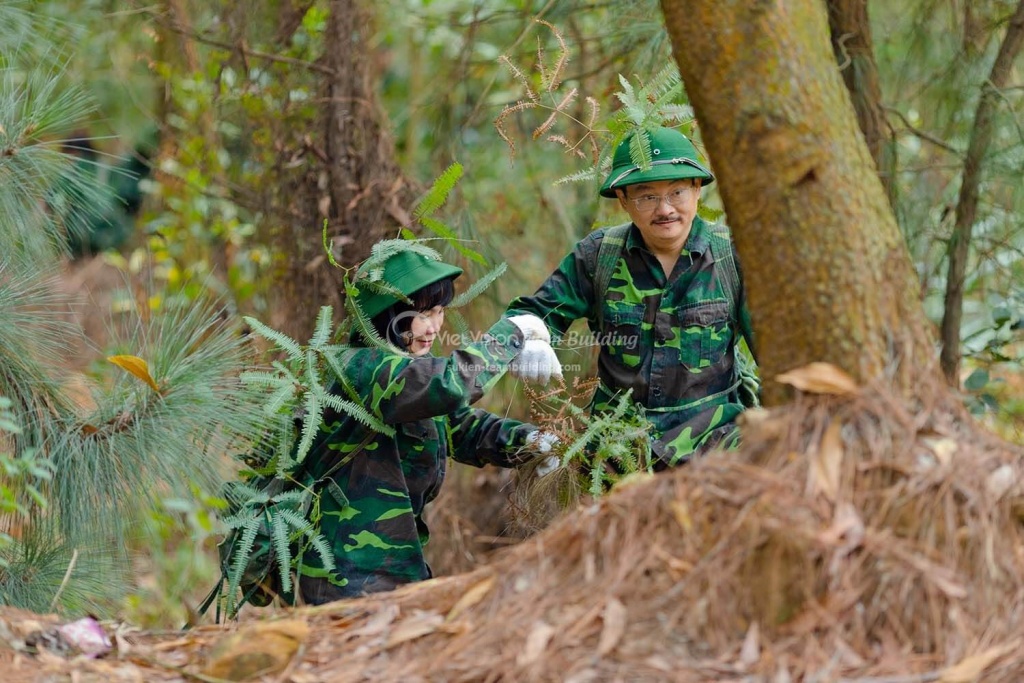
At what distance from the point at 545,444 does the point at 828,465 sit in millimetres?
1223

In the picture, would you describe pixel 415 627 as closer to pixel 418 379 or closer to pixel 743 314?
pixel 418 379

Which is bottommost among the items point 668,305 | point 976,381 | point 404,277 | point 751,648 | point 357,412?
point 976,381

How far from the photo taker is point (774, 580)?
188 centimetres

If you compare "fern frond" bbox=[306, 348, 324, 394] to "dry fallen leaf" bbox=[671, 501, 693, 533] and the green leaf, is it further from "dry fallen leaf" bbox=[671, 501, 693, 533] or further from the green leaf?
the green leaf

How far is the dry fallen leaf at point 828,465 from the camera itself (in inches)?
76.1

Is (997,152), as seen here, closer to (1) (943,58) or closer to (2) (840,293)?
(1) (943,58)

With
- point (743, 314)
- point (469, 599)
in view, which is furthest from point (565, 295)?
point (469, 599)

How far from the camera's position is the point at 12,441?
2.95 meters

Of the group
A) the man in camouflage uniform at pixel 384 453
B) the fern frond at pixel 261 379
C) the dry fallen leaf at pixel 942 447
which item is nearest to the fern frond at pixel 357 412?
the man in camouflage uniform at pixel 384 453

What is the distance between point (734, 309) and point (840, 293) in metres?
1.21

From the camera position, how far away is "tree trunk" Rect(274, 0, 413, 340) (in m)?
4.93

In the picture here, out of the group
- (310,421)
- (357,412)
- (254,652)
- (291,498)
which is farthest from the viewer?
(291,498)

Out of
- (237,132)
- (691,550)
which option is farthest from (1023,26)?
(237,132)

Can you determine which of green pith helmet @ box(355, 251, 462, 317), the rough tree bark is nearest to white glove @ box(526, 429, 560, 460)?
green pith helmet @ box(355, 251, 462, 317)
